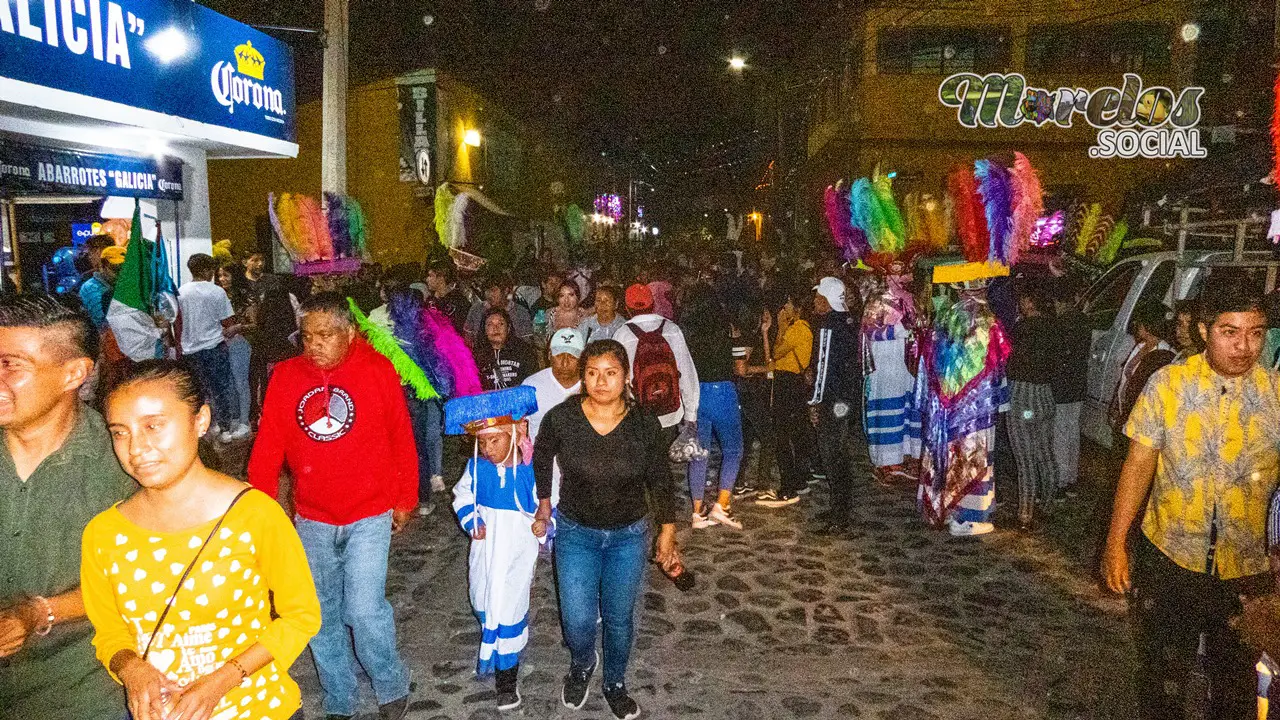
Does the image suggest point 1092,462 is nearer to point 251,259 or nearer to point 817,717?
point 817,717

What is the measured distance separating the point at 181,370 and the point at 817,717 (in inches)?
133

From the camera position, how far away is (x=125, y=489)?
259cm

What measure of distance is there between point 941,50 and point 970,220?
19386 millimetres

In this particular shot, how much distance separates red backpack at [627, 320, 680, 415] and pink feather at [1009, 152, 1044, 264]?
2.83 meters

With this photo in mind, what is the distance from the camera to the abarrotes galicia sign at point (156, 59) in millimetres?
7105

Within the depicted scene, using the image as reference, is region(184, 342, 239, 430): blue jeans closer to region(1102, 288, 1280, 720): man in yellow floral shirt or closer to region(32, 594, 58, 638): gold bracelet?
region(32, 594, 58, 638): gold bracelet

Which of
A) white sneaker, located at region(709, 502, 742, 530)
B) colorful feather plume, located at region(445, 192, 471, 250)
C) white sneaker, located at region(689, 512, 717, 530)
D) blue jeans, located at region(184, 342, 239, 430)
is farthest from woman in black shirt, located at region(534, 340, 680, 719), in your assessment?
blue jeans, located at region(184, 342, 239, 430)

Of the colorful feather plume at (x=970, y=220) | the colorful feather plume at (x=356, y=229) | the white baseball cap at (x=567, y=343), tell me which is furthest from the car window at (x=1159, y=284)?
the colorful feather plume at (x=356, y=229)

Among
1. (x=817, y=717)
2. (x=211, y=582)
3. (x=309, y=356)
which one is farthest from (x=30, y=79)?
(x=817, y=717)

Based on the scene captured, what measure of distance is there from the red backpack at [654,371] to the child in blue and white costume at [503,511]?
1664 mm

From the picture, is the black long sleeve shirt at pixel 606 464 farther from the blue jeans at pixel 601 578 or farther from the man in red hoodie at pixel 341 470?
the man in red hoodie at pixel 341 470

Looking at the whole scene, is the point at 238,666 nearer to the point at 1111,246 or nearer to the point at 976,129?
the point at 1111,246

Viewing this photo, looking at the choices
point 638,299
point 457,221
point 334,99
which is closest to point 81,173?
point 334,99

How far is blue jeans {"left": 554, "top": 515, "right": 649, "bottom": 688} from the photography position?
4098 mm
